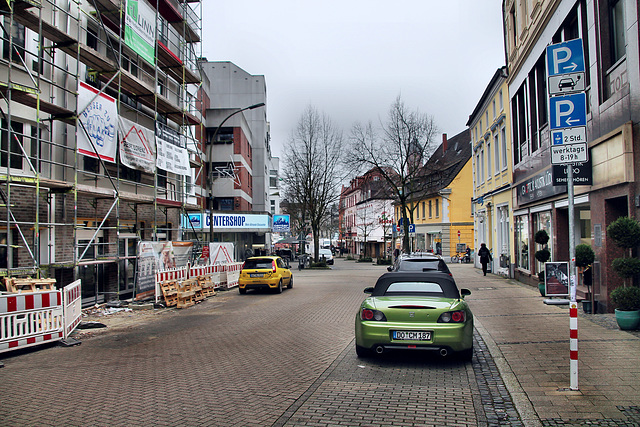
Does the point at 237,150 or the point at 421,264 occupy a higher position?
the point at 237,150

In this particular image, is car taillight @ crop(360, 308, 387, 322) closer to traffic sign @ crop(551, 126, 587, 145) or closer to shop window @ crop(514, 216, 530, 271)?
traffic sign @ crop(551, 126, 587, 145)

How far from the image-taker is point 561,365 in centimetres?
691

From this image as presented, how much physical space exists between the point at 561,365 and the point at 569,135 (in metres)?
3.15

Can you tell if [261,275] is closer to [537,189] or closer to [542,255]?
[542,255]

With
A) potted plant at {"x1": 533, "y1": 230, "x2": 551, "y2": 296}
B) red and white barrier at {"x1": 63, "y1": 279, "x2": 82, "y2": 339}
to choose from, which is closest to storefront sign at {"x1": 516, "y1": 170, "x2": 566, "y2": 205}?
potted plant at {"x1": 533, "y1": 230, "x2": 551, "y2": 296}

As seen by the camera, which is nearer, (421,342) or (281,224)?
(421,342)

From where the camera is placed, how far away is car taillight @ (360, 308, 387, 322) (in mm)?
7371

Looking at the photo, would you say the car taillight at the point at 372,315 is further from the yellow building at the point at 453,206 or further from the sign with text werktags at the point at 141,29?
the yellow building at the point at 453,206

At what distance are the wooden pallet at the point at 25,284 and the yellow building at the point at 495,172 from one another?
18.3 meters

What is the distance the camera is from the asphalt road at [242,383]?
5133 millimetres

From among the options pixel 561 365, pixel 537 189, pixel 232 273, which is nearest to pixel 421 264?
pixel 537 189

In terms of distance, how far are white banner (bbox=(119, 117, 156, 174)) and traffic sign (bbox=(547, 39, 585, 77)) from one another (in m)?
13.3

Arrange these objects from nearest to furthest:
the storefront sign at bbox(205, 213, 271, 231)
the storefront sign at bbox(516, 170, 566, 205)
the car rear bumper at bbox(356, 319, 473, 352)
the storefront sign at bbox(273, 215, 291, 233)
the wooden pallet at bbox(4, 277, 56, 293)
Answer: the car rear bumper at bbox(356, 319, 473, 352)
the wooden pallet at bbox(4, 277, 56, 293)
the storefront sign at bbox(516, 170, 566, 205)
the storefront sign at bbox(205, 213, 271, 231)
the storefront sign at bbox(273, 215, 291, 233)

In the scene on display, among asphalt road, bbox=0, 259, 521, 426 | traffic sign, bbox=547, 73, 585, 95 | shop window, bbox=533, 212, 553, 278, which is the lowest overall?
asphalt road, bbox=0, 259, 521, 426
